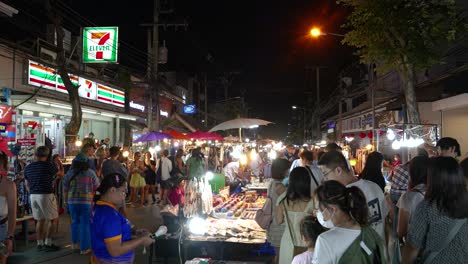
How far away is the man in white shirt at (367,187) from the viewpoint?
425 cm

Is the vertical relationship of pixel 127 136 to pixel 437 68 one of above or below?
below

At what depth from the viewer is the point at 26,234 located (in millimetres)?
8719

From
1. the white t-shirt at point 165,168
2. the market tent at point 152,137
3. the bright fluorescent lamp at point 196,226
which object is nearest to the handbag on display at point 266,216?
the bright fluorescent lamp at point 196,226

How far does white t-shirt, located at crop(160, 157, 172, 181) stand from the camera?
14.8 meters

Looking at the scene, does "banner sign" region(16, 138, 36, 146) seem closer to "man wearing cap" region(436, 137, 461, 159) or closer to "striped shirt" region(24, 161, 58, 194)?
"striped shirt" region(24, 161, 58, 194)

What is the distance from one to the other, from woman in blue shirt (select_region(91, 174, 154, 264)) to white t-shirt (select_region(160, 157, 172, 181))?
1094 centimetres

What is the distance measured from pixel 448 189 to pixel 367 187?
1023 mm

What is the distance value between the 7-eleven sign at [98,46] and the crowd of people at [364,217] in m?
13.3

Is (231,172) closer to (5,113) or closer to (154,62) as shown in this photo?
(5,113)

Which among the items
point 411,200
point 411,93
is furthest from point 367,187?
point 411,93

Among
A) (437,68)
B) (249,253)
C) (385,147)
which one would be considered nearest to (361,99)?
(385,147)

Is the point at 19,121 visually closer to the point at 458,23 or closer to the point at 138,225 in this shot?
the point at 138,225

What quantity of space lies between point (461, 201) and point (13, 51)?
13.1 m

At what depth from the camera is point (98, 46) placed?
1681cm
